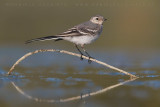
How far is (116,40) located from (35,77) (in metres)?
9.78

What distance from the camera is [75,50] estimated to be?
70.8 ft

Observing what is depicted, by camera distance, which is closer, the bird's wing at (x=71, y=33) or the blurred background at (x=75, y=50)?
the blurred background at (x=75, y=50)

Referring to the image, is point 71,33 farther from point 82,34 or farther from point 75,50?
point 75,50

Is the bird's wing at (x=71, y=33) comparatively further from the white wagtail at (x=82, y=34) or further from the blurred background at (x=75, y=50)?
the blurred background at (x=75, y=50)

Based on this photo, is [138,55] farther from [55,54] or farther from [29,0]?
[29,0]

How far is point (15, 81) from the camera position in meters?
14.0

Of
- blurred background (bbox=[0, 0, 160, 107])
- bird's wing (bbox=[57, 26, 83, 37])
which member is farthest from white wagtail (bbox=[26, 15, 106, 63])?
blurred background (bbox=[0, 0, 160, 107])

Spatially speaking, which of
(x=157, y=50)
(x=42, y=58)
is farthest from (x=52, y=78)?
(x=157, y=50)

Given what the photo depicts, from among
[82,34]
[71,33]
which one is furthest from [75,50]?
[71,33]

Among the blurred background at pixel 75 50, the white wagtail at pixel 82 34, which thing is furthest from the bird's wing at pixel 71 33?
the blurred background at pixel 75 50

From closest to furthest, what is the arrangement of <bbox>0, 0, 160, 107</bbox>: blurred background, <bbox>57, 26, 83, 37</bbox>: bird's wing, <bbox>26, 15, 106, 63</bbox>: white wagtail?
1. <bbox>0, 0, 160, 107</bbox>: blurred background
2. <bbox>57, 26, 83, 37</bbox>: bird's wing
3. <bbox>26, 15, 106, 63</bbox>: white wagtail

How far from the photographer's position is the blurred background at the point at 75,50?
12.0 metres

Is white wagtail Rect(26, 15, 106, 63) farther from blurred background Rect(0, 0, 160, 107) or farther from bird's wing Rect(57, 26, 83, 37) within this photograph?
blurred background Rect(0, 0, 160, 107)

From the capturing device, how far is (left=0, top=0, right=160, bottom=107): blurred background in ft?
39.5
